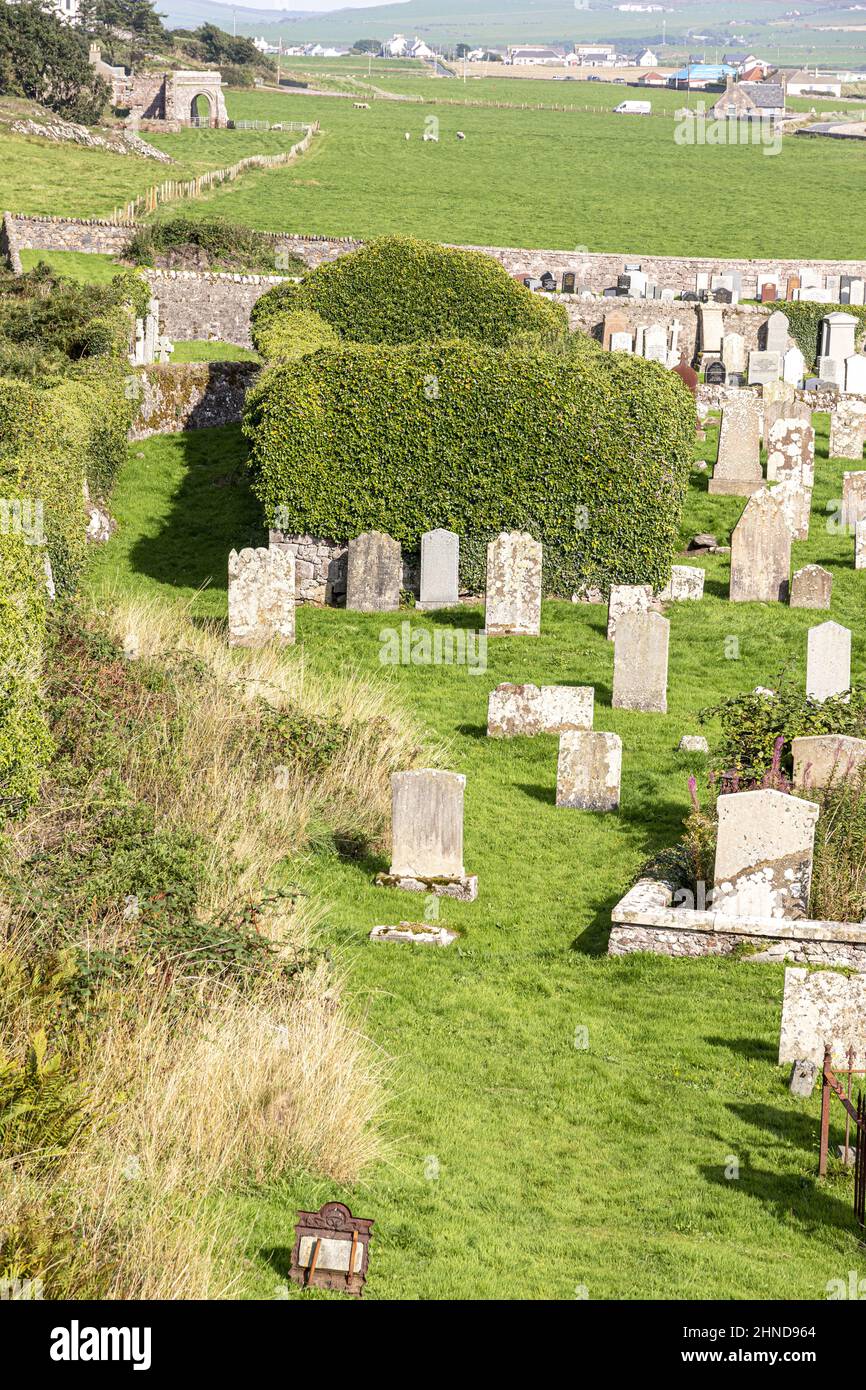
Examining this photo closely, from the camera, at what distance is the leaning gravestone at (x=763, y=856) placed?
46.3 feet

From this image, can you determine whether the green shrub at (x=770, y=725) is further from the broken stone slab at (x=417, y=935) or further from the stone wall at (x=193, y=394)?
the stone wall at (x=193, y=394)

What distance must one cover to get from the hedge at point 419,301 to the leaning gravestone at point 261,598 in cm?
1510

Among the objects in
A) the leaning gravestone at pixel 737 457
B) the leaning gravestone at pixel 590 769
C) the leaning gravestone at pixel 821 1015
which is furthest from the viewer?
the leaning gravestone at pixel 737 457

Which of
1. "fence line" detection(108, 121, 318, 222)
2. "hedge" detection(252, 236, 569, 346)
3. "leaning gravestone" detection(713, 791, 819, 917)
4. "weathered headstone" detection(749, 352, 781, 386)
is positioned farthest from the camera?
"fence line" detection(108, 121, 318, 222)

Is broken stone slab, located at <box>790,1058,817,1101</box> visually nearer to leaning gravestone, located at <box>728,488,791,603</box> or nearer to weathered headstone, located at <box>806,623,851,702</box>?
weathered headstone, located at <box>806,623,851,702</box>

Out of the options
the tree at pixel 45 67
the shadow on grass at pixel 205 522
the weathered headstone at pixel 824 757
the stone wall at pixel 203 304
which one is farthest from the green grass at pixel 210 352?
the tree at pixel 45 67

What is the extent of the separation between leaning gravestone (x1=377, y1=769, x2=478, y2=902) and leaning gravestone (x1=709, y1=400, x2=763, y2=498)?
15.5 m

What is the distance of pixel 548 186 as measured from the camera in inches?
3078

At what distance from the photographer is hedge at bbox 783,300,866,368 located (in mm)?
47562

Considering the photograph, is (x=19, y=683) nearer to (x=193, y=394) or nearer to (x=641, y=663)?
(x=641, y=663)

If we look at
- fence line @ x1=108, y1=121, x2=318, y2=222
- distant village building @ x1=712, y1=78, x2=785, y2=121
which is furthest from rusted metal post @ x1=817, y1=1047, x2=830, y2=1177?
distant village building @ x1=712, y1=78, x2=785, y2=121

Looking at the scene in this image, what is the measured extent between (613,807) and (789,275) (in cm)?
4225

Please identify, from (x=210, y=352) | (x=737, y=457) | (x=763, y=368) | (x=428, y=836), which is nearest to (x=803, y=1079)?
(x=428, y=836)

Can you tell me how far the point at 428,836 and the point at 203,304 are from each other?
3336cm
